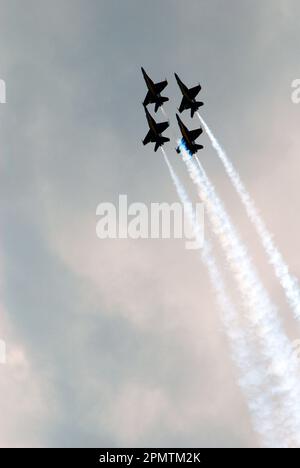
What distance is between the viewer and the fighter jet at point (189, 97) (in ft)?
371

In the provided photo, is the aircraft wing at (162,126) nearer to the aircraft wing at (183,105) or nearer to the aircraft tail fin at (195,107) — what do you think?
the aircraft wing at (183,105)

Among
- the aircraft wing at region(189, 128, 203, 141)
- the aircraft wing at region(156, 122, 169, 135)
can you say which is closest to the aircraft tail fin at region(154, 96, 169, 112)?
the aircraft wing at region(156, 122, 169, 135)

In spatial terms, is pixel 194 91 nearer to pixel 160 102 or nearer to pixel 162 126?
pixel 160 102

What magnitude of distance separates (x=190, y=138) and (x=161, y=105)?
9688mm

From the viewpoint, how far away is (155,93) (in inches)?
4397

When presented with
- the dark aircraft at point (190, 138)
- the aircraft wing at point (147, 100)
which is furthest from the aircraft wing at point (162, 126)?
the aircraft wing at point (147, 100)

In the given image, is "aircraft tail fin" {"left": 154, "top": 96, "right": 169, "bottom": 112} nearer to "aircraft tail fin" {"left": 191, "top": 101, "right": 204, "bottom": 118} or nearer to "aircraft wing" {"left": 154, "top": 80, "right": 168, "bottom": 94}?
"aircraft wing" {"left": 154, "top": 80, "right": 168, "bottom": 94}
